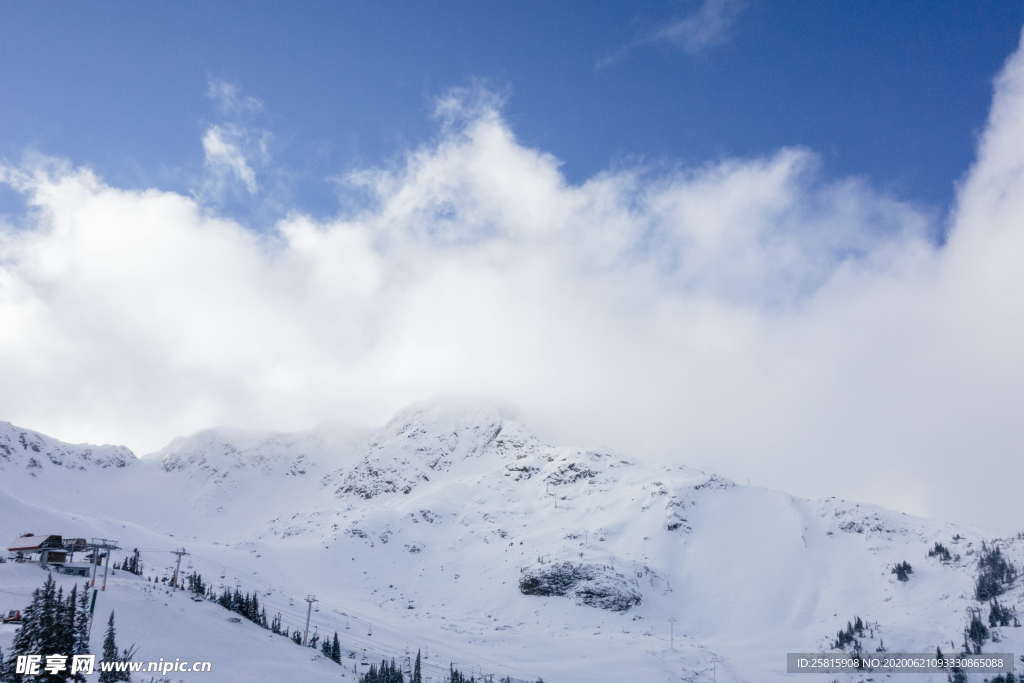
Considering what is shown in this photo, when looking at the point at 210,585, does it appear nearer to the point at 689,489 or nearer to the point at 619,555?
the point at 619,555

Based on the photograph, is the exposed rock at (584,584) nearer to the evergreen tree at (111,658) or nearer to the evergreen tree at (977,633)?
the evergreen tree at (977,633)

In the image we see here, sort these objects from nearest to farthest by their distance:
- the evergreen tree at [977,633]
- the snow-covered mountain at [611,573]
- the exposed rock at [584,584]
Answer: the evergreen tree at [977,633]
the snow-covered mountain at [611,573]
the exposed rock at [584,584]

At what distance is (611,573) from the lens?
460ft

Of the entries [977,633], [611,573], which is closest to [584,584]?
[611,573]

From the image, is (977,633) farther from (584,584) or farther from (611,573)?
(584,584)

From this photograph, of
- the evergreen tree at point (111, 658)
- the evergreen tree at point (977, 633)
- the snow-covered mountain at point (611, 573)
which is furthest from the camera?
the snow-covered mountain at point (611, 573)

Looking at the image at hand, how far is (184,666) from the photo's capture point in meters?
59.1

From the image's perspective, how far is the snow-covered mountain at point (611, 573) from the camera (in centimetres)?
11150

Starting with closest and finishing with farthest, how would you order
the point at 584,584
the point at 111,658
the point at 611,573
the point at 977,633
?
1. the point at 111,658
2. the point at 977,633
3. the point at 584,584
4. the point at 611,573

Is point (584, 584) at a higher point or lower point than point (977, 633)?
higher

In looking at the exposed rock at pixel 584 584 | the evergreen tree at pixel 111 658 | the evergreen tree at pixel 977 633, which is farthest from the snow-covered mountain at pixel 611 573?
the evergreen tree at pixel 111 658

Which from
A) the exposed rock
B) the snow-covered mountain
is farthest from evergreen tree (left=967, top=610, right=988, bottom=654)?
the exposed rock

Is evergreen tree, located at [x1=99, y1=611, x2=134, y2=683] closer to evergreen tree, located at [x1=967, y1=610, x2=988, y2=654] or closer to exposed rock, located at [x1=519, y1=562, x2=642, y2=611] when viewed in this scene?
exposed rock, located at [x1=519, y1=562, x2=642, y2=611]

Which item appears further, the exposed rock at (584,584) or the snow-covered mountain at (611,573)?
the exposed rock at (584,584)
